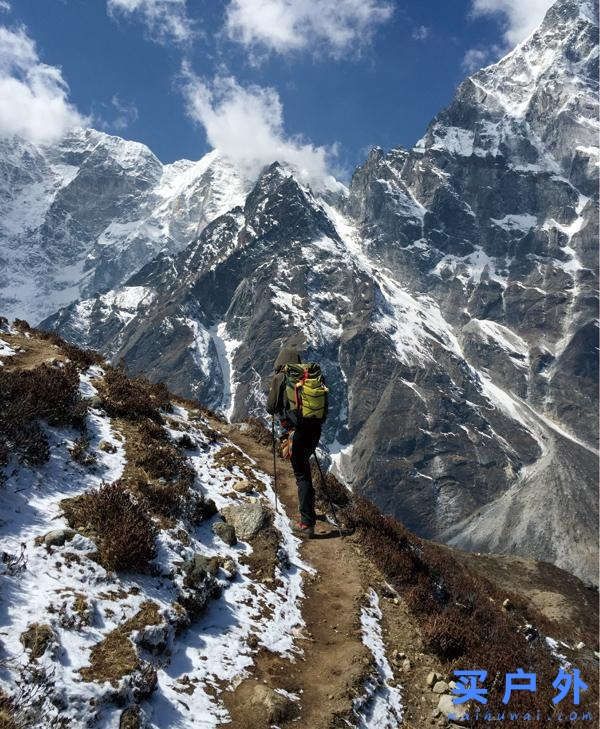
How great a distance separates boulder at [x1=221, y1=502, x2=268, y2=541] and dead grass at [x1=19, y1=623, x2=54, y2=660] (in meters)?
5.73

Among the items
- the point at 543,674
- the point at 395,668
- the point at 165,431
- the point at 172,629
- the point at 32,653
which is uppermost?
the point at 165,431

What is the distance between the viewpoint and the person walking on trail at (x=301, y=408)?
11.6m

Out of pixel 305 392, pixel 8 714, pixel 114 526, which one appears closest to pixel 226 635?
pixel 114 526

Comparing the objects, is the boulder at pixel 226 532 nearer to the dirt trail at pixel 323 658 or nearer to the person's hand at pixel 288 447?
the dirt trail at pixel 323 658

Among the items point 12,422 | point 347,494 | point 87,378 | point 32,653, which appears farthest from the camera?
point 347,494

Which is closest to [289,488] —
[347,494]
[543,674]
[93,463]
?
[347,494]

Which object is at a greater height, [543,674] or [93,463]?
[93,463]

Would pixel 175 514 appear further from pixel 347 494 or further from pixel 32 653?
pixel 347 494

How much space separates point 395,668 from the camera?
8.66 m

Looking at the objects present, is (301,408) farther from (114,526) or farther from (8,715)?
(8,715)

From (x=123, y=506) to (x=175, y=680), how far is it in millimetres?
3047

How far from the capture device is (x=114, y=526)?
26.6ft

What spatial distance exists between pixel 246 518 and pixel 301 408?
279 centimetres

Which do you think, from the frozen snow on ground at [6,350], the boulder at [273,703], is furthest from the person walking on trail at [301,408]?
the frozen snow on ground at [6,350]
